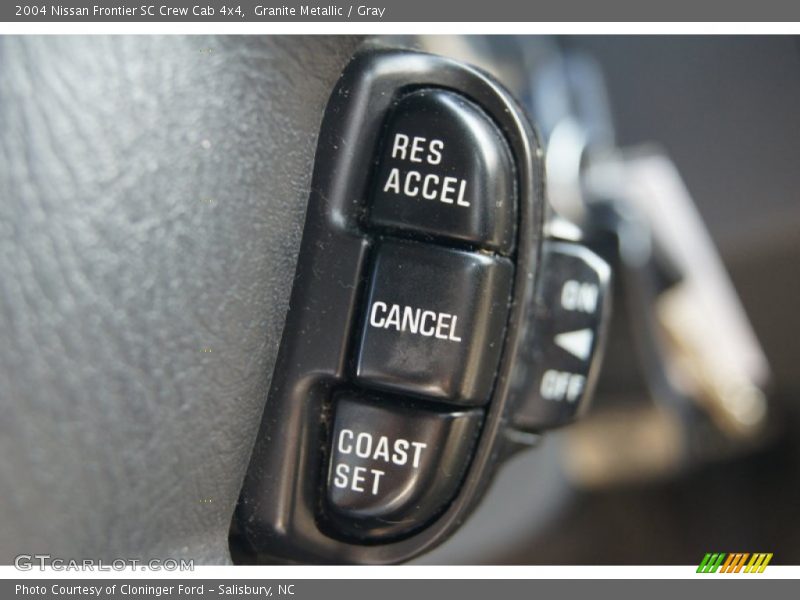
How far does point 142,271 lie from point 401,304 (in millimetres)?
97

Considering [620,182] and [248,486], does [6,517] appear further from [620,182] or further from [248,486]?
[620,182]

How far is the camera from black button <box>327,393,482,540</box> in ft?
1.06

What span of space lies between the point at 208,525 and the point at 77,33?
0.18 metres

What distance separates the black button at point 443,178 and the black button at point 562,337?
0.06 metres

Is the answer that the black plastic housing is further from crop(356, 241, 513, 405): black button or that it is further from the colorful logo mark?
the colorful logo mark

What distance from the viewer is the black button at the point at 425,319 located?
12.5 inches

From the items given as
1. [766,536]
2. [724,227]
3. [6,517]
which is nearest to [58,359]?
[6,517]
